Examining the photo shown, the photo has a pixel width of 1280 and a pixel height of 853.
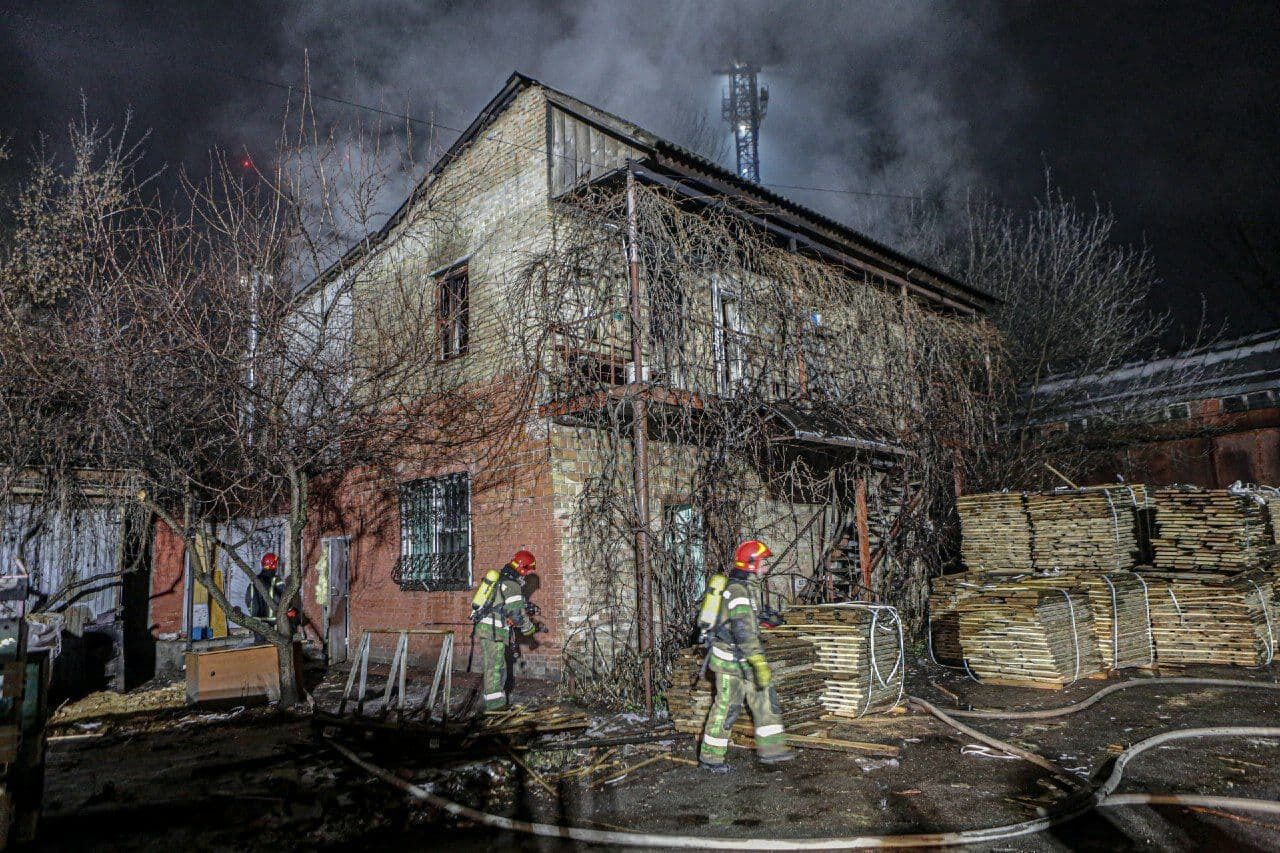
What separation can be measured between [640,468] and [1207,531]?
7.66m

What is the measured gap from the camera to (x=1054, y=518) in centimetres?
1053

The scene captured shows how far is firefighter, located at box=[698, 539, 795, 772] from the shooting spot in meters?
6.28

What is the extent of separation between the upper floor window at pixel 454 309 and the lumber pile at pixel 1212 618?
10280mm

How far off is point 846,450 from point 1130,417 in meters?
9.74

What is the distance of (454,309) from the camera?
1238 cm

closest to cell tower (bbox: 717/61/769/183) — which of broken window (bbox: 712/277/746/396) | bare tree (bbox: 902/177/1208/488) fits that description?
bare tree (bbox: 902/177/1208/488)

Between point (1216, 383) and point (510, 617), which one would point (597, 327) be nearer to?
point (510, 617)

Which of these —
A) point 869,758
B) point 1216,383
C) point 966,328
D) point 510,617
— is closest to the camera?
point 869,758

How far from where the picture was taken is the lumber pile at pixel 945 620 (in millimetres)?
10328

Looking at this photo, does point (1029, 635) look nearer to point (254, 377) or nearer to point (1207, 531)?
point (1207, 531)

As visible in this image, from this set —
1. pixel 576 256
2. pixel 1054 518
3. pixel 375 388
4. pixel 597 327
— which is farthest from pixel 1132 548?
pixel 375 388

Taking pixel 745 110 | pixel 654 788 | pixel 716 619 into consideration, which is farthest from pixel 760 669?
pixel 745 110

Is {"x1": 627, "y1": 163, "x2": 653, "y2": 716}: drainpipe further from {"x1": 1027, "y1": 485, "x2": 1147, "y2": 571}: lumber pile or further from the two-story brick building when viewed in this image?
{"x1": 1027, "y1": 485, "x2": 1147, "y2": 571}: lumber pile

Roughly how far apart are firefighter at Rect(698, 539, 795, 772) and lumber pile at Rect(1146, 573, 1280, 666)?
21.3 ft
